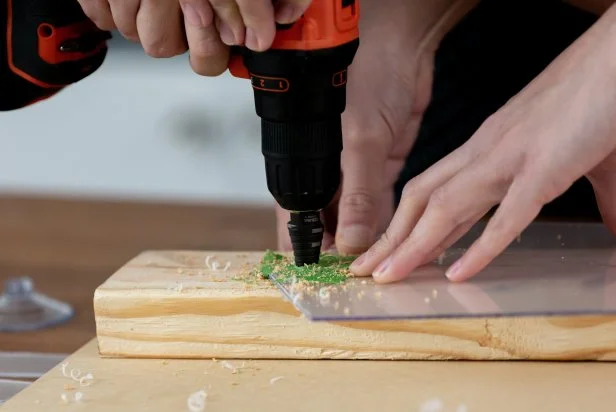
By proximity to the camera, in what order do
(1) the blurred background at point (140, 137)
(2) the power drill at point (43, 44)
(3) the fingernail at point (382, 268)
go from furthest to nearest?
(1) the blurred background at point (140, 137), (2) the power drill at point (43, 44), (3) the fingernail at point (382, 268)

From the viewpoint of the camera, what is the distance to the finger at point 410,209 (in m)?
1.01

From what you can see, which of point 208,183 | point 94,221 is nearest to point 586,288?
point 94,221

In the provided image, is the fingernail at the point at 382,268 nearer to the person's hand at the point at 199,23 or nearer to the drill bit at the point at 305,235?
the drill bit at the point at 305,235

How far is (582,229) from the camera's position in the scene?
4.03ft

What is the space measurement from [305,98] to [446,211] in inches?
7.1

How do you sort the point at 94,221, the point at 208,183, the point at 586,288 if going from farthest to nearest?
the point at 208,183
the point at 94,221
the point at 586,288

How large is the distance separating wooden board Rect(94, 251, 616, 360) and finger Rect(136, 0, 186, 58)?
9.8 inches

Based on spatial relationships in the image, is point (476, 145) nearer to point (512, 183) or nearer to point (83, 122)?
point (512, 183)

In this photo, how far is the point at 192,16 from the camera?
95cm

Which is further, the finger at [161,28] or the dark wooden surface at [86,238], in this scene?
the dark wooden surface at [86,238]

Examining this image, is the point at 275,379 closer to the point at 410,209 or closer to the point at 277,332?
the point at 277,332

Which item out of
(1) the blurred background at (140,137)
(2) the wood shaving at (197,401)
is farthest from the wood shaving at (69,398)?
(1) the blurred background at (140,137)

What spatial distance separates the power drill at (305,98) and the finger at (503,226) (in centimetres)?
15

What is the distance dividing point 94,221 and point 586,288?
3.78 ft
